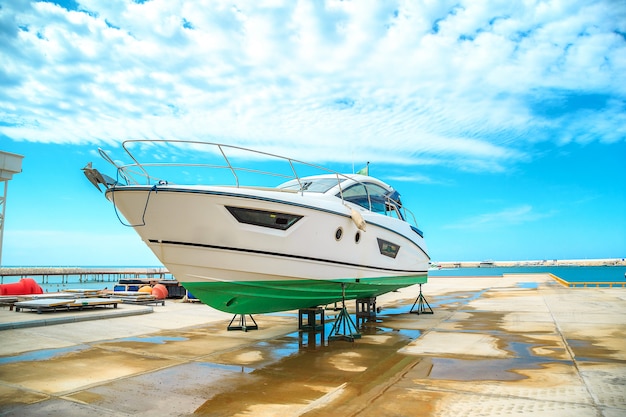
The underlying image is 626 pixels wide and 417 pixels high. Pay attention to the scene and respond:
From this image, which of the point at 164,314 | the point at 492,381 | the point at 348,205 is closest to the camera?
the point at 492,381

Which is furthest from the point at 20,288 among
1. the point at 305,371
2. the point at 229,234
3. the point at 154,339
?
the point at 305,371

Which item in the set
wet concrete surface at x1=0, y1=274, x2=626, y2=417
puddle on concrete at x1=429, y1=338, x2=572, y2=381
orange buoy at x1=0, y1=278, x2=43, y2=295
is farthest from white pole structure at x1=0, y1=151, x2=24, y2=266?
puddle on concrete at x1=429, y1=338, x2=572, y2=381

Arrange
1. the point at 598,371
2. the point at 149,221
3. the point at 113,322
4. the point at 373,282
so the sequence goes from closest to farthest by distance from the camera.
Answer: the point at 598,371 < the point at 149,221 < the point at 373,282 < the point at 113,322

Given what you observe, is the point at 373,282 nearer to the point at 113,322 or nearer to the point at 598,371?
the point at 598,371

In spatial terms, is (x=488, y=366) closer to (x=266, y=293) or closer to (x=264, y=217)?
(x=266, y=293)

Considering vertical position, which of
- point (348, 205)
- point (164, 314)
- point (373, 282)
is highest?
point (348, 205)

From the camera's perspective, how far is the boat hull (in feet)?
19.5

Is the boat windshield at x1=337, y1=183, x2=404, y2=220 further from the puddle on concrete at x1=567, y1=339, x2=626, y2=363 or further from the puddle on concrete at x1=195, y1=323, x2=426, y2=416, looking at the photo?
the puddle on concrete at x1=567, y1=339, x2=626, y2=363

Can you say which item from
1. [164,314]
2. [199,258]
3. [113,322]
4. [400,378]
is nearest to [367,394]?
[400,378]

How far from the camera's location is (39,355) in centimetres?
651

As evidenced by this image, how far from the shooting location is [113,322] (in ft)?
33.7

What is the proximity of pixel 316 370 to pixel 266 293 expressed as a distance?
153 cm

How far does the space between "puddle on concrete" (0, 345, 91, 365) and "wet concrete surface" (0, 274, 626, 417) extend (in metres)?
0.03

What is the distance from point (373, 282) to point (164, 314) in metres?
6.91
